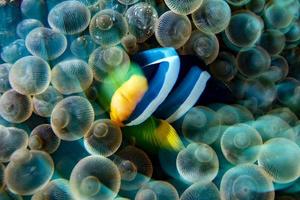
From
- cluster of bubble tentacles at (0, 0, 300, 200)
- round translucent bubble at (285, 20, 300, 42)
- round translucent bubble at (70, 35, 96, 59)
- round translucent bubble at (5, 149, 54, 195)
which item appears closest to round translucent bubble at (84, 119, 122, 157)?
cluster of bubble tentacles at (0, 0, 300, 200)

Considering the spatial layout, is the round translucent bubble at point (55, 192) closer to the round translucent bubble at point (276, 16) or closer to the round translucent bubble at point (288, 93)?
the round translucent bubble at point (288, 93)

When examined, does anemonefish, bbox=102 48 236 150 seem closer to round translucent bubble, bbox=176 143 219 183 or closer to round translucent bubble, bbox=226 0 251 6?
round translucent bubble, bbox=176 143 219 183

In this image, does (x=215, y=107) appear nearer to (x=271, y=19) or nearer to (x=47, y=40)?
(x=271, y=19)

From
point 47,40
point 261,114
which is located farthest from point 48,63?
point 261,114

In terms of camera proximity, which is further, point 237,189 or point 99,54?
point 99,54

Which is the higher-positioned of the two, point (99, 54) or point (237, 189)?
point (99, 54)

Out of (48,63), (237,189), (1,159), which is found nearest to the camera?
(237,189)
